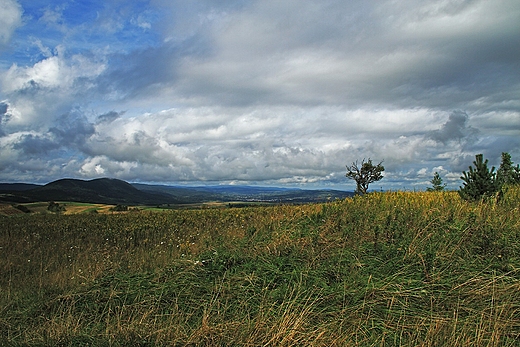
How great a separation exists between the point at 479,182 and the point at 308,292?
28.7 feet

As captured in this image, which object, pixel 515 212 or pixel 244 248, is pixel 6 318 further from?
pixel 515 212

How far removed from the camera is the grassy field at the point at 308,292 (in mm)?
4199

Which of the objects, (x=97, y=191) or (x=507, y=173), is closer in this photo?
(x=507, y=173)

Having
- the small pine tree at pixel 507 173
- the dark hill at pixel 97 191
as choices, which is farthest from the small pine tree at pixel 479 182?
the dark hill at pixel 97 191

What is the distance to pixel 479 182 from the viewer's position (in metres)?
11.1

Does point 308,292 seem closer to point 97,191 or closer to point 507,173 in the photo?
point 507,173

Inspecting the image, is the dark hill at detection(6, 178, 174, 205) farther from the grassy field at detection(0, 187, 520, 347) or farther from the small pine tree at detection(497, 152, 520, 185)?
the grassy field at detection(0, 187, 520, 347)

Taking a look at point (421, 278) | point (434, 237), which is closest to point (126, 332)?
point (421, 278)

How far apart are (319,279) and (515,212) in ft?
20.7

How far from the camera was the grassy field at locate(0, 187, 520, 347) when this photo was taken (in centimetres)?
420

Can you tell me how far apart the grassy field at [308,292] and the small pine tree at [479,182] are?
8.63ft

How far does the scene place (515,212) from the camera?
869 cm

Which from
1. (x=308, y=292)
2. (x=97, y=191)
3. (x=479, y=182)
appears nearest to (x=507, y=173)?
(x=479, y=182)

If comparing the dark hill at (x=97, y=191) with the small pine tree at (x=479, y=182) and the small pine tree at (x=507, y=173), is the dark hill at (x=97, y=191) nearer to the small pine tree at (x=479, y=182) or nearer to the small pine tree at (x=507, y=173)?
the small pine tree at (x=507, y=173)
